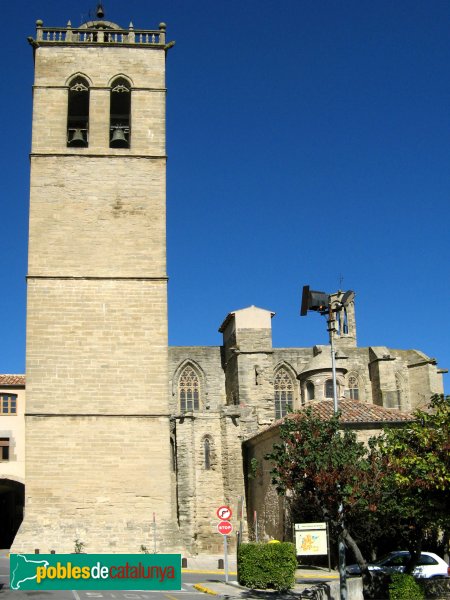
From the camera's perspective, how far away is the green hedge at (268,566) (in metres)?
16.3

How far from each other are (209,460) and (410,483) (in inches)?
679

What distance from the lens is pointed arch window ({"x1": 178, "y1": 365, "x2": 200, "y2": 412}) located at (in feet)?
122

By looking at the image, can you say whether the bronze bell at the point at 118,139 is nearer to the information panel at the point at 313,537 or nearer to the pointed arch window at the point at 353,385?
the information panel at the point at 313,537

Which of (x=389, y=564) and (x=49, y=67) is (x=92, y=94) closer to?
(x=49, y=67)

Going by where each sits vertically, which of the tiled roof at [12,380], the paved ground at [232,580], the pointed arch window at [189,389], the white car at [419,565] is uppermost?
the pointed arch window at [189,389]

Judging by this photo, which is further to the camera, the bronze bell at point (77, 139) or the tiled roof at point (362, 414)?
the bronze bell at point (77, 139)

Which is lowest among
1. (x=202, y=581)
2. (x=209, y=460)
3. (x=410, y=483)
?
(x=202, y=581)

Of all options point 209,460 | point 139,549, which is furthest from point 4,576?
point 209,460

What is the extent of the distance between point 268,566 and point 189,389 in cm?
2118

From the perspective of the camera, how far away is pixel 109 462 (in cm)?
2162

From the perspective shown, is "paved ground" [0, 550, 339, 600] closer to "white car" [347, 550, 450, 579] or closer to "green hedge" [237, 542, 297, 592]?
"green hedge" [237, 542, 297, 592]

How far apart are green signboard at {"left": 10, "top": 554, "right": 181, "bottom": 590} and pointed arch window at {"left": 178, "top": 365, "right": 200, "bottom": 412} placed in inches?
924

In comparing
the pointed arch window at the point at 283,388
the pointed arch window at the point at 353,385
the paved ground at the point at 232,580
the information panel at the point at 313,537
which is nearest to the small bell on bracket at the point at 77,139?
the paved ground at the point at 232,580

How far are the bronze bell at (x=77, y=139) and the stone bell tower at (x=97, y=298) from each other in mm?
56
